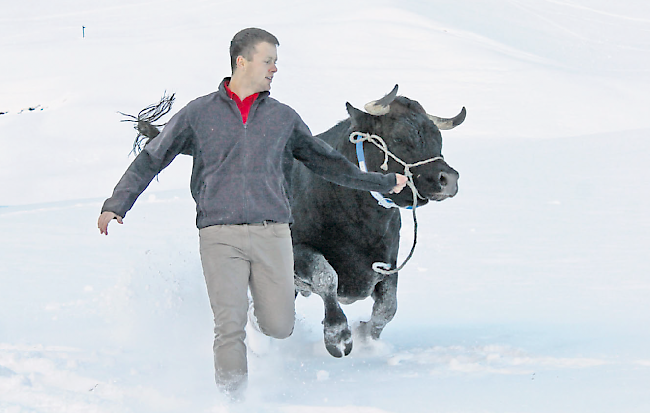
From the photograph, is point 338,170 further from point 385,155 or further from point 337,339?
point 337,339

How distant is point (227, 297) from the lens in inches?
133

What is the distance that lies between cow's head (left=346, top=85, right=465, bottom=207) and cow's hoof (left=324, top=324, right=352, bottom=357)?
0.74m

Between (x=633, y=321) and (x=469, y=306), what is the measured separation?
1207 mm

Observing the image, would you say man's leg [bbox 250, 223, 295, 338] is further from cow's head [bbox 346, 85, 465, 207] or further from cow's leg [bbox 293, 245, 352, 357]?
cow's head [bbox 346, 85, 465, 207]

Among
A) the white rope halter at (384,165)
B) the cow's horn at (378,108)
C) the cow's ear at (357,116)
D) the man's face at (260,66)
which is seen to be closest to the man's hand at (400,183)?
the white rope halter at (384,165)

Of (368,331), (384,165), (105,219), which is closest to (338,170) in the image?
(384,165)

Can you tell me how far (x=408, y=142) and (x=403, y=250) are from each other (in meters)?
3.96

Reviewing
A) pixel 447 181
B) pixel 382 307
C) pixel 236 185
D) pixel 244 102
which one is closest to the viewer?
pixel 236 185

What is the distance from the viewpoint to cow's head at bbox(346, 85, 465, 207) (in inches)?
157

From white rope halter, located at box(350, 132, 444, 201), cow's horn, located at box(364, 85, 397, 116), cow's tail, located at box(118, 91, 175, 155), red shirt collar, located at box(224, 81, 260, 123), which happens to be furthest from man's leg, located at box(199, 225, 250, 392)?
cow's tail, located at box(118, 91, 175, 155)

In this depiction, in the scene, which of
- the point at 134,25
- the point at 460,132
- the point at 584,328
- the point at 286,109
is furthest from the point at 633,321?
the point at 134,25

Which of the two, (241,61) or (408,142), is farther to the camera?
(408,142)

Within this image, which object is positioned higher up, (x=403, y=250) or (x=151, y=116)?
(x=151, y=116)

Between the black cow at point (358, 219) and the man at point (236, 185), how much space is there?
798 mm
